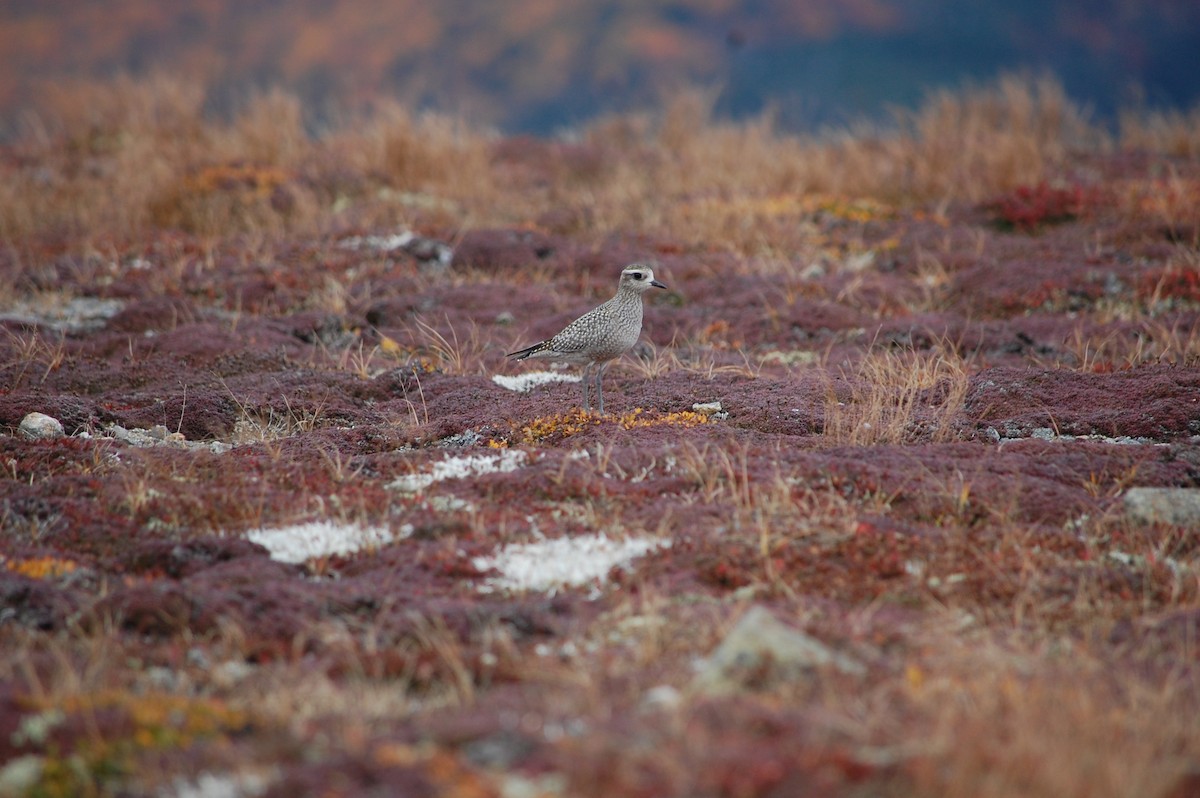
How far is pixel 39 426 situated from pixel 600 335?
517cm

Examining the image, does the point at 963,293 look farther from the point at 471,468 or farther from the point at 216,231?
the point at 216,231

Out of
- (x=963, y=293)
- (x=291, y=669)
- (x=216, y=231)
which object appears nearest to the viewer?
(x=291, y=669)

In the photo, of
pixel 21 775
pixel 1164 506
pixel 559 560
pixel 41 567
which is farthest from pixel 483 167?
pixel 21 775

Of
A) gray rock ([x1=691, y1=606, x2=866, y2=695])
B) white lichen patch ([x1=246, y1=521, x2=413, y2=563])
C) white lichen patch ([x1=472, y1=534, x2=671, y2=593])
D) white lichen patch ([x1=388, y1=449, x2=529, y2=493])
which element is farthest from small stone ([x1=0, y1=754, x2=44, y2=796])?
white lichen patch ([x1=388, y1=449, x2=529, y2=493])

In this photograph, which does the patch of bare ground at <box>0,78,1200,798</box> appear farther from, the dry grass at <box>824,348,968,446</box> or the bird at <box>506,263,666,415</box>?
the bird at <box>506,263,666,415</box>

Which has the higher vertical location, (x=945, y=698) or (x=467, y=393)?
(x=945, y=698)

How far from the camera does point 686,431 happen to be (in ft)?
30.9

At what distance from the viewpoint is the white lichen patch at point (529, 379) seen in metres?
11.7

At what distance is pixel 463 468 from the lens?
8.62 m

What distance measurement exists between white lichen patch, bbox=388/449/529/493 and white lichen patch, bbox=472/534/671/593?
1229 millimetres

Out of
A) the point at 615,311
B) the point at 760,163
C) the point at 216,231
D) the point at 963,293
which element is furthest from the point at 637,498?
the point at 760,163

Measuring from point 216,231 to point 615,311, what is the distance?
1073 cm

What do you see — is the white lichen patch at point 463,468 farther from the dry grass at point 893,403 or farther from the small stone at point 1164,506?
the small stone at point 1164,506

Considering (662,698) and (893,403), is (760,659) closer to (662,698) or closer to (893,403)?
(662,698)
